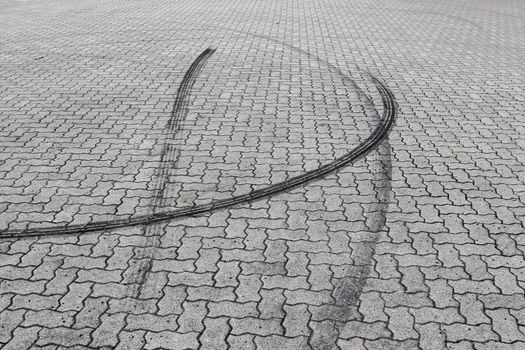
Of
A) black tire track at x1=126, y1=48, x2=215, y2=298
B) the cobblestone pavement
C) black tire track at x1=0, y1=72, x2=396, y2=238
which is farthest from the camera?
black tire track at x1=0, y1=72, x2=396, y2=238

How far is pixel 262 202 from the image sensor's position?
631 centimetres

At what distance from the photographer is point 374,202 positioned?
6281 mm

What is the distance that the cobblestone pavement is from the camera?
451 centimetres

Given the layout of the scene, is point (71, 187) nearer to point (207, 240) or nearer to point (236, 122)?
point (207, 240)

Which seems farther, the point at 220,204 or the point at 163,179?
the point at 163,179

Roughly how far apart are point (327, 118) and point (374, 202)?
2.85 m

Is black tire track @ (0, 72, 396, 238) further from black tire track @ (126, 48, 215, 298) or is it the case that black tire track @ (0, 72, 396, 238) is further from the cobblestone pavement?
black tire track @ (126, 48, 215, 298)

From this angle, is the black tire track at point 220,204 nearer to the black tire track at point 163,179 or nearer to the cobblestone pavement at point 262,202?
the cobblestone pavement at point 262,202

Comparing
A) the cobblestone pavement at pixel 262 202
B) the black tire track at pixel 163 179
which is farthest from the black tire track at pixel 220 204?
the black tire track at pixel 163 179

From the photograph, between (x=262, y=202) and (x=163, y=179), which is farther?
(x=163, y=179)

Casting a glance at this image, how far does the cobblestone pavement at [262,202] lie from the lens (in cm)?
451

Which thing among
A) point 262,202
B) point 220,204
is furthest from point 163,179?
point 262,202

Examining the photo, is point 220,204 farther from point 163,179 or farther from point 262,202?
point 163,179

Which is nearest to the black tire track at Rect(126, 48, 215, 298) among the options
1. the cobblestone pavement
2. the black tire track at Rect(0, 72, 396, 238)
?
the cobblestone pavement
